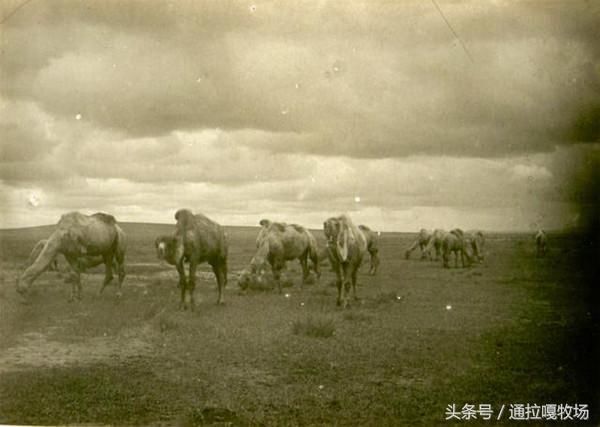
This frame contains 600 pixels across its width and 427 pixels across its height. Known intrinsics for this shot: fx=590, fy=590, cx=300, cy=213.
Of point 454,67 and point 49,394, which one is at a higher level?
point 454,67

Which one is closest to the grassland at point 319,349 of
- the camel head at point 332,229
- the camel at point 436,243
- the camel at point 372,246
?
the camel at point 372,246

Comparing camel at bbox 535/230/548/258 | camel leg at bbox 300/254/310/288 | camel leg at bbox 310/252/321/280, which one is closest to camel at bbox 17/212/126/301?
camel leg at bbox 300/254/310/288

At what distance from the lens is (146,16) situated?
18.1ft

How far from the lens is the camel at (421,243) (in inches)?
217

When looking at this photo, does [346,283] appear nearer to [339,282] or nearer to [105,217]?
[339,282]

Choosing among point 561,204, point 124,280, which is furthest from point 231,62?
point 561,204

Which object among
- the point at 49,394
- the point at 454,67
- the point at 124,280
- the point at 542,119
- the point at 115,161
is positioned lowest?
the point at 49,394

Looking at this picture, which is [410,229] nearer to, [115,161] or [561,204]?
[561,204]

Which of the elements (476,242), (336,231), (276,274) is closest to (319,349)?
(336,231)

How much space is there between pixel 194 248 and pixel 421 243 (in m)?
2.23

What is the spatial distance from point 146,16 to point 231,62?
3.03 ft

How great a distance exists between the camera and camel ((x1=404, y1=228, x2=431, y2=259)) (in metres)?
5.50

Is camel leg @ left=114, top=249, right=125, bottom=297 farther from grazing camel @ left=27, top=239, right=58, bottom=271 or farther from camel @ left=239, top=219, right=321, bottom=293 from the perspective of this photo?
camel @ left=239, top=219, right=321, bottom=293

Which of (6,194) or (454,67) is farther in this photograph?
(6,194)
